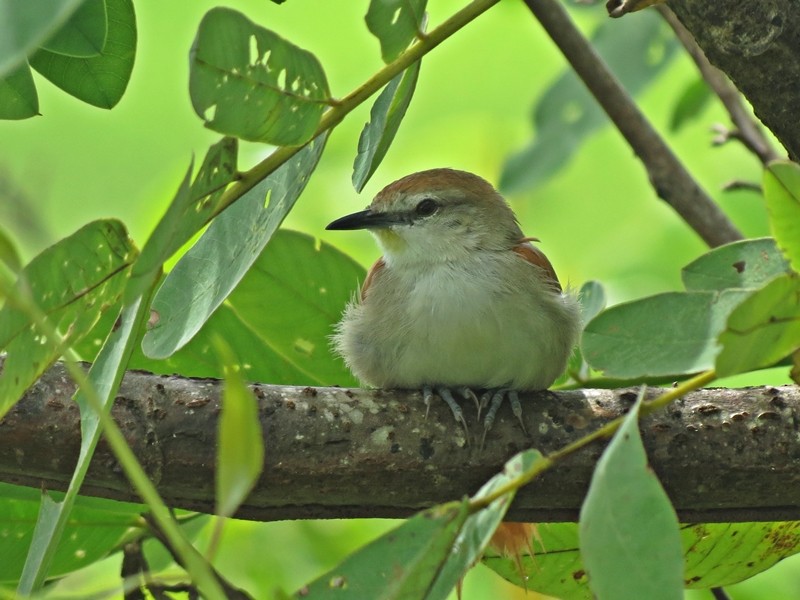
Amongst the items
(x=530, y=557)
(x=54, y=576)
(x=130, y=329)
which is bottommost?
(x=530, y=557)

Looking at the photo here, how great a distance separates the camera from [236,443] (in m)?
0.89

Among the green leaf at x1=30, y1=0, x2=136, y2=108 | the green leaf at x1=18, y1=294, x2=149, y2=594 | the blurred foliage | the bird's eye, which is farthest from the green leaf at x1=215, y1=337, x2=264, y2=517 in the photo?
the bird's eye

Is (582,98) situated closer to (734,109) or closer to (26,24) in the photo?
(734,109)

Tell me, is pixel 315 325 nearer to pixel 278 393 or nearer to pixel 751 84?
pixel 278 393

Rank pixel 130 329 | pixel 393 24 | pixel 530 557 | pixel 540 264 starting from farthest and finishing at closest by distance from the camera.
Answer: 1. pixel 540 264
2. pixel 530 557
3. pixel 393 24
4. pixel 130 329

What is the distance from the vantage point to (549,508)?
2113 millimetres

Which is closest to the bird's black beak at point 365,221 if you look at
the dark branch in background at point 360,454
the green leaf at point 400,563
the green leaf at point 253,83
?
the dark branch in background at point 360,454

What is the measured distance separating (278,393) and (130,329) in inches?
30.6

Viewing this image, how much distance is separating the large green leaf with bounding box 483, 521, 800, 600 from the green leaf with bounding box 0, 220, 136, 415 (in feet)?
3.56

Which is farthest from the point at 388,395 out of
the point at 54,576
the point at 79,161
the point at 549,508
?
the point at 79,161

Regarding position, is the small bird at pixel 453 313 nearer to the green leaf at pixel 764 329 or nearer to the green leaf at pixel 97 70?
the green leaf at pixel 97 70

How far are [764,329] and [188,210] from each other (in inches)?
27.2

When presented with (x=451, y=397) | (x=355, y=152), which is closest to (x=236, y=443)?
(x=451, y=397)

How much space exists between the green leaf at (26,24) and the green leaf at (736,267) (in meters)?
0.94
